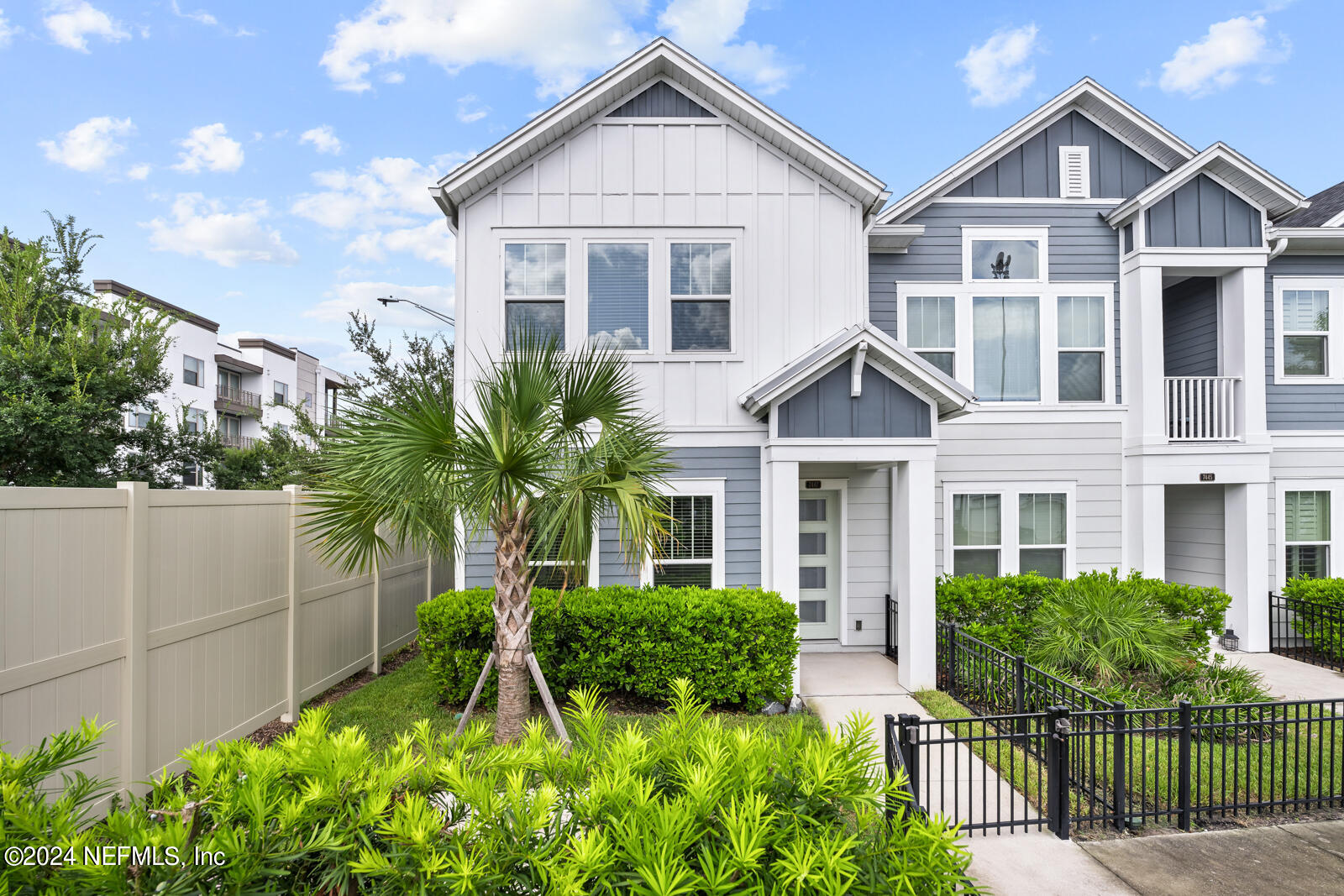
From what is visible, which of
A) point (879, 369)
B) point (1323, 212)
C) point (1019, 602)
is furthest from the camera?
point (1323, 212)

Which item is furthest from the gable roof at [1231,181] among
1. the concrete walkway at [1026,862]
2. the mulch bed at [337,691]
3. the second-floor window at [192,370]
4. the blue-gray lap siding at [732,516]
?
the second-floor window at [192,370]

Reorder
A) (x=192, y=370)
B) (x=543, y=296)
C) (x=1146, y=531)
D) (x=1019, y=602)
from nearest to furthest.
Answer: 1. (x=543, y=296)
2. (x=1019, y=602)
3. (x=1146, y=531)
4. (x=192, y=370)

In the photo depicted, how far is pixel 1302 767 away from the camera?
21.0 feet

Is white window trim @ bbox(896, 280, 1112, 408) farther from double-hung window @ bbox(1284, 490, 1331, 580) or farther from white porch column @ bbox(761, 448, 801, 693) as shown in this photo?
double-hung window @ bbox(1284, 490, 1331, 580)

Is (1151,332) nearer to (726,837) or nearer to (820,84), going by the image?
(820,84)

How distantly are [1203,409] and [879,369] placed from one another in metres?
6.50

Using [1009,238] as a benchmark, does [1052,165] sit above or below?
above

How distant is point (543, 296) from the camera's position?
922cm

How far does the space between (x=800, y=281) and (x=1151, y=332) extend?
6.04 m

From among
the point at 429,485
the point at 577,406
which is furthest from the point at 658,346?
the point at 429,485

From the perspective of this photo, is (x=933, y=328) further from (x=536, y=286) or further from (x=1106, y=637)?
(x=536, y=286)

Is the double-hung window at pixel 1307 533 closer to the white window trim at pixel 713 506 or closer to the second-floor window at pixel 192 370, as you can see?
the white window trim at pixel 713 506

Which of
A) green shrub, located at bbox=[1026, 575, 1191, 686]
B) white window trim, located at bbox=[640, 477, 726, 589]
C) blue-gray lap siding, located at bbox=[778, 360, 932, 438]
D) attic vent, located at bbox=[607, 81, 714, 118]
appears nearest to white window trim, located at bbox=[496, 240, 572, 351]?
attic vent, located at bbox=[607, 81, 714, 118]

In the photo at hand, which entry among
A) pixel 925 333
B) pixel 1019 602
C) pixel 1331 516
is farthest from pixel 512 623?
pixel 1331 516
